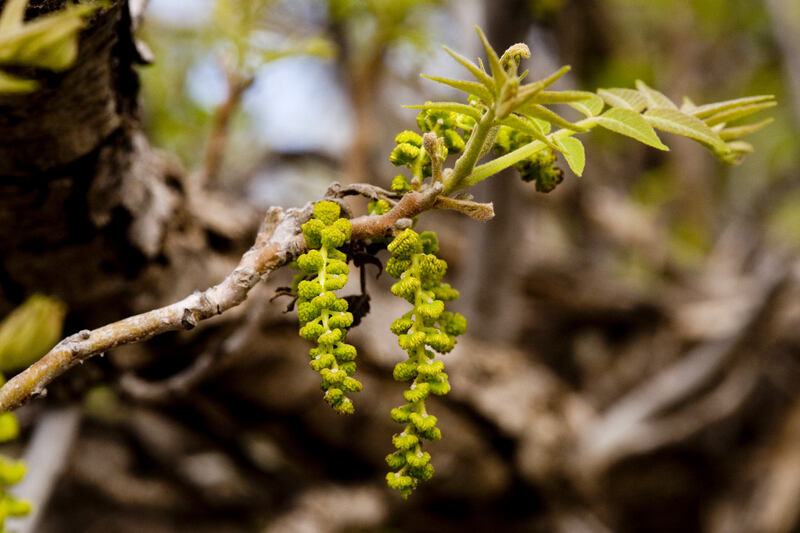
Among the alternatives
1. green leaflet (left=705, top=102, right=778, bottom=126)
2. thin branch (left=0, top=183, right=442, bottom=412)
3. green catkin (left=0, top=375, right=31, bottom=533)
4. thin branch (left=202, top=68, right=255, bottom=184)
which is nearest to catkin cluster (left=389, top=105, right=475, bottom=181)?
thin branch (left=0, top=183, right=442, bottom=412)

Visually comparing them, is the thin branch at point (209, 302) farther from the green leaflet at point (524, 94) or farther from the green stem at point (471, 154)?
the green leaflet at point (524, 94)

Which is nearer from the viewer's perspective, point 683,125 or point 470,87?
point 470,87

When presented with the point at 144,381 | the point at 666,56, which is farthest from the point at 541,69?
the point at 144,381

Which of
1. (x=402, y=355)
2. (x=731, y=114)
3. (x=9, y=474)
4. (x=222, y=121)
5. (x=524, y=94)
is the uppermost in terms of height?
(x=222, y=121)

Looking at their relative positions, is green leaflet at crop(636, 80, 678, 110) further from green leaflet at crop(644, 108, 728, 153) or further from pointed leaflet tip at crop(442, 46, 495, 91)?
pointed leaflet tip at crop(442, 46, 495, 91)

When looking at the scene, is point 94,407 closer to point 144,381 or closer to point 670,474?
point 144,381

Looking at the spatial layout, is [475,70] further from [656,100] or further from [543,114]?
[656,100]

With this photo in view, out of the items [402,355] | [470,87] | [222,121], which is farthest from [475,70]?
[402,355]
